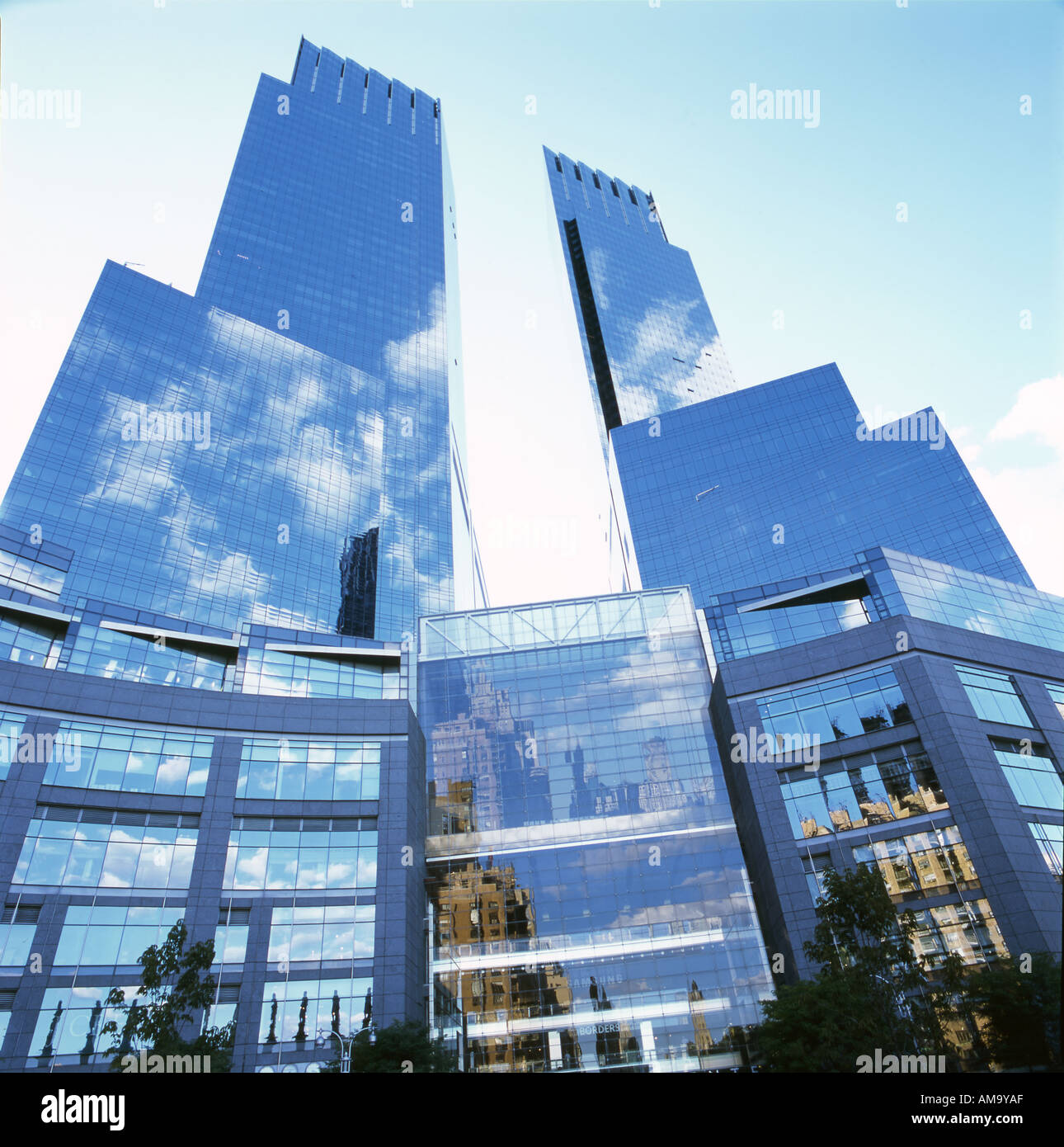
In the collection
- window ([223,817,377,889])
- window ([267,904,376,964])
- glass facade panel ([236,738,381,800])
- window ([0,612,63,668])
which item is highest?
window ([0,612,63,668])

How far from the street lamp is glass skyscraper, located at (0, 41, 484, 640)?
1979 inches

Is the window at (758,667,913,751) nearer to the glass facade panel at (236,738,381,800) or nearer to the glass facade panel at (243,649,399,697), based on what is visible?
the glass facade panel at (236,738,381,800)

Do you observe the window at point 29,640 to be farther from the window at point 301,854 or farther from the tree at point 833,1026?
the tree at point 833,1026

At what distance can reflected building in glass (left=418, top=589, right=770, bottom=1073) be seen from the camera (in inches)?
1748

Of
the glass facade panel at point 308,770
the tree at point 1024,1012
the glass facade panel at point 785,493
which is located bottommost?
the tree at point 1024,1012

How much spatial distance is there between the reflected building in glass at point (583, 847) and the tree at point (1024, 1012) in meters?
14.1

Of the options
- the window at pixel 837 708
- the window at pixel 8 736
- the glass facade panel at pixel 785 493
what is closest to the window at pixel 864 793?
the window at pixel 837 708

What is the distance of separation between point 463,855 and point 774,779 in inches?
786

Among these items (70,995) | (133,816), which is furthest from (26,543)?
(70,995)

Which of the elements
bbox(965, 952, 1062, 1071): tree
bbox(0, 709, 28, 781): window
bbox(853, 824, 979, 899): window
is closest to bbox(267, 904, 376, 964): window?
bbox(0, 709, 28, 781): window

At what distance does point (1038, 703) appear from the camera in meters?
49.9

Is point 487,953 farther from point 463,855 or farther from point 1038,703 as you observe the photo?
point 1038,703

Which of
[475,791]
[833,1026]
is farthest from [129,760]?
[833,1026]

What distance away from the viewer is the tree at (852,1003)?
94.9 ft
